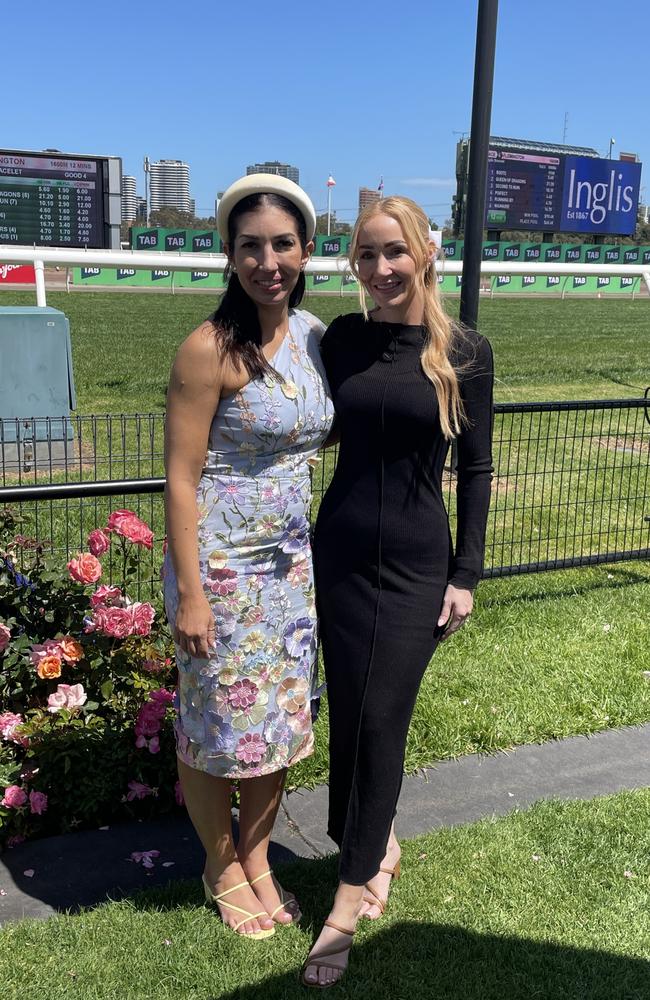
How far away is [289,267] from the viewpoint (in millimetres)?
2361

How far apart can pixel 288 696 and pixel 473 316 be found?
357 centimetres

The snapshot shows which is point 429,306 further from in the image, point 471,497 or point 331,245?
point 331,245

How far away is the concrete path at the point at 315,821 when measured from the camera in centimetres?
286

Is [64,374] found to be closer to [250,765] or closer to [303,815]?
[303,815]

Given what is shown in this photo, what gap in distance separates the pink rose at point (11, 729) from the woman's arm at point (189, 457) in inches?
40.2

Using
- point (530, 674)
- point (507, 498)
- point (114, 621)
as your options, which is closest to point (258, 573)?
point (114, 621)

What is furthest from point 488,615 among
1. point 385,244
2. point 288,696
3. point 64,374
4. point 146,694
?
point 64,374

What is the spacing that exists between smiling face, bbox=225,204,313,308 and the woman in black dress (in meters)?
0.21

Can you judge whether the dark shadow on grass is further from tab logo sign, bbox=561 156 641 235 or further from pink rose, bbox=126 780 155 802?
tab logo sign, bbox=561 156 641 235

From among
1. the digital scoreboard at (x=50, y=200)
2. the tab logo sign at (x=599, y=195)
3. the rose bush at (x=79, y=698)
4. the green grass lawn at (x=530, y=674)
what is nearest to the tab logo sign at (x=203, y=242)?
the tab logo sign at (x=599, y=195)

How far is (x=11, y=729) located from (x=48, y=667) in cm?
23

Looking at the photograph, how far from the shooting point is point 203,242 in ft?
147

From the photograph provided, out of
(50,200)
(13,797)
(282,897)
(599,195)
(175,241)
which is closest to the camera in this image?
(282,897)

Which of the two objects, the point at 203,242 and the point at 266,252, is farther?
the point at 203,242
